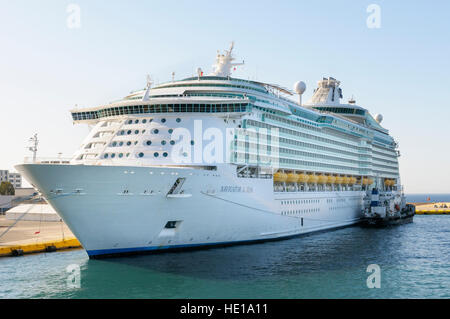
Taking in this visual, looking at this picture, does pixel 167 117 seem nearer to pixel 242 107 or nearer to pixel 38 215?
pixel 242 107

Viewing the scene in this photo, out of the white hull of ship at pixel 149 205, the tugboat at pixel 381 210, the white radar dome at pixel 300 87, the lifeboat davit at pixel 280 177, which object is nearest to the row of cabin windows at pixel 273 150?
the lifeboat davit at pixel 280 177

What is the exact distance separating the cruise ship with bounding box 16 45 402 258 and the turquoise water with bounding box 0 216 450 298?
1.62 meters

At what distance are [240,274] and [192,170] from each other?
6.46 meters

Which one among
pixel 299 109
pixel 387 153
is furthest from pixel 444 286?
pixel 387 153

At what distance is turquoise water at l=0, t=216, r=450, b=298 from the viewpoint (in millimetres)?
18141

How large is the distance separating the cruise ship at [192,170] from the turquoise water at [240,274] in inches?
63.8

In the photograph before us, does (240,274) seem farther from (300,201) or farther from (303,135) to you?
(303,135)

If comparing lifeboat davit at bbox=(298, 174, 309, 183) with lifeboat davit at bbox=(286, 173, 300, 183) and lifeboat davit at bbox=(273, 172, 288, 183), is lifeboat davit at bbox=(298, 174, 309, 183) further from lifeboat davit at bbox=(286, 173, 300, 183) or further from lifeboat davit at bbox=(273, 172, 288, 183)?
lifeboat davit at bbox=(273, 172, 288, 183)

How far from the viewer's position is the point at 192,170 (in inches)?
945

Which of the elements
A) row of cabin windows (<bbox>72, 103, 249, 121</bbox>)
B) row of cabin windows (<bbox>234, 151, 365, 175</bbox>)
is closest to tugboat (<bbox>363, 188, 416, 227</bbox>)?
row of cabin windows (<bbox>234, 151, 365, 175</bbox>)

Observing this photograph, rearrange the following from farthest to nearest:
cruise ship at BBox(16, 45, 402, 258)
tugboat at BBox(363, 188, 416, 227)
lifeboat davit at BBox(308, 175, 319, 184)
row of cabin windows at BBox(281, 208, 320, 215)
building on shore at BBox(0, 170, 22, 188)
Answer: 1. building on shore at BBox(0, 170, 22, 188)
2. tugboat at BBox(363, 188, 416, 227)
3. lifeboat davit at BBox(308, 175, 319, 184)
4. row of cabin windows at BBox(281, 208, 320, 215)
5. cruise ship at BBox(16, 45, 402, 258)

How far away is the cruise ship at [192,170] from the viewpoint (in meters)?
21.9

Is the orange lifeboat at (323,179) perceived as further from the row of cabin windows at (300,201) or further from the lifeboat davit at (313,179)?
the row of cabin windows at (300,201)

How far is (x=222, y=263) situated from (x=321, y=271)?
208 inches
